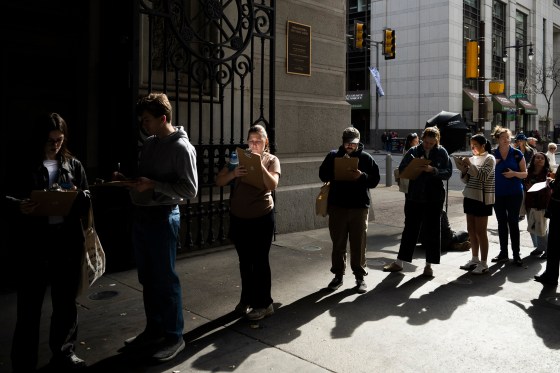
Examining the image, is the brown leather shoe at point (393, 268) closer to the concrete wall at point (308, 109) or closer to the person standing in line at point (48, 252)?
the concrete wall at point (308, 109)

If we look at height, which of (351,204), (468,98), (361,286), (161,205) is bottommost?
(361,286)

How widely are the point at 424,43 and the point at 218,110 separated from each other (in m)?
33.6

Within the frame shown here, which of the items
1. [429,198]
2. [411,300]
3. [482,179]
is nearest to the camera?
[411,300]

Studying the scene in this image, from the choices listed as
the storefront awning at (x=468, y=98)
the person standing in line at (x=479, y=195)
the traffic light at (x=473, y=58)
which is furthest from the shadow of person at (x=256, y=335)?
the storefront awning at (x=468, y=98)

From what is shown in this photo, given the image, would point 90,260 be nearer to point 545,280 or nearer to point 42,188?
point 42,188

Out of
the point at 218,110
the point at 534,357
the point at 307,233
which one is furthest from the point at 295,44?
the point at 534,357

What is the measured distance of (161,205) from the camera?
3.95 meters

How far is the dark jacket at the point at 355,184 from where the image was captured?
5.81 m

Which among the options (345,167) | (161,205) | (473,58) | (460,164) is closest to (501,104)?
(473,58)

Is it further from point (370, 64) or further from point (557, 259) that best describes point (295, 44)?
point (370, 64)

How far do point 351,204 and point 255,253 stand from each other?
1.49m

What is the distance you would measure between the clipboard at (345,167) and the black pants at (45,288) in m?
2.92

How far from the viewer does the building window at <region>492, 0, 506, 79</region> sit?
1687 inches

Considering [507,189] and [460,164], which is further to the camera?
[507,189]
